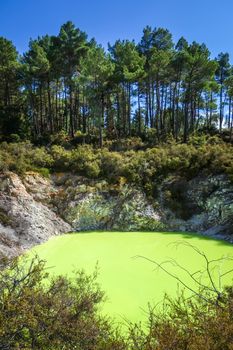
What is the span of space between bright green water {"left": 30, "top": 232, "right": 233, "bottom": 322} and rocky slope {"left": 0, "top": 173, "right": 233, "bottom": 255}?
1127 millimetres

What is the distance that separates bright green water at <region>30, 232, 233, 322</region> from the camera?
10.0 m

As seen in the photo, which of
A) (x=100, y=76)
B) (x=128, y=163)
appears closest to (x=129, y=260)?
(x=128, y=163)

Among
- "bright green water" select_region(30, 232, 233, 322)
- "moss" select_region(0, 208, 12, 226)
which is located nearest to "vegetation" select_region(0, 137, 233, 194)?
"moss" select_region(0, 208, 12, 226)

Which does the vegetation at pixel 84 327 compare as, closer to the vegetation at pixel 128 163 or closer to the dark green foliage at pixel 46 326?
the dark green foliage at pixel 46 326

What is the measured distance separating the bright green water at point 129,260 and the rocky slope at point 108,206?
1127mm

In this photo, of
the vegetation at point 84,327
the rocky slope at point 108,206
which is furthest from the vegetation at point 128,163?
the vegetation at point 84,327

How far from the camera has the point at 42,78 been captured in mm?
34281

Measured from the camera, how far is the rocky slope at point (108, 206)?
18.0 metres

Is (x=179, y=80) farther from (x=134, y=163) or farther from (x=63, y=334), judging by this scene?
(x=63, y=334)

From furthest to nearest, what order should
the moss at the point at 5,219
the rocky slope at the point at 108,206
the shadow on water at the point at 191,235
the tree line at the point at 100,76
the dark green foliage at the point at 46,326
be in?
the tree line at the point at 100,76
the rocky slope at the point at 108,206
the moss at the point at 5,219
the shadow on water at the point at 191,235
the dark green foliage at the point at 46,326

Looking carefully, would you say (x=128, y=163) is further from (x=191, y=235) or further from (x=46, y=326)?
(x=46, y=326)

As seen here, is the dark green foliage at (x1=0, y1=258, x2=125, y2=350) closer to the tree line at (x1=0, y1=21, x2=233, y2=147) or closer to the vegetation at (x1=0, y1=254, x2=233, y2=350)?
the vegetation at (x1=0, y1=254, x2=233, y2=350)

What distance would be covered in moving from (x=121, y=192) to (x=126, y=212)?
1645 millimetres

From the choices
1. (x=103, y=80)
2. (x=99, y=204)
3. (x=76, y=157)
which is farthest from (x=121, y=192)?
(x=103, y=80)
